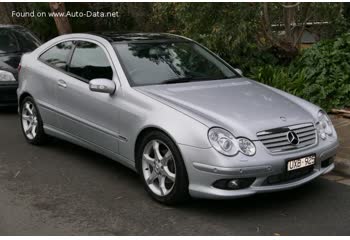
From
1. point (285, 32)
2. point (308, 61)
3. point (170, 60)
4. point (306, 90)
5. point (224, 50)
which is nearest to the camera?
point (170, 60)

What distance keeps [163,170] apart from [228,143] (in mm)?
687

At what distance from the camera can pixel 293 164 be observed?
452 cm

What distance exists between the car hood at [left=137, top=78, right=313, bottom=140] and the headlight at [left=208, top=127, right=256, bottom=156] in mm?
51

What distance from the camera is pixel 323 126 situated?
507cm

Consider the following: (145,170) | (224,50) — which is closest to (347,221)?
(145,170)

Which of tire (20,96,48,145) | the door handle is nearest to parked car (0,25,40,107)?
tire (20,96,48,145)

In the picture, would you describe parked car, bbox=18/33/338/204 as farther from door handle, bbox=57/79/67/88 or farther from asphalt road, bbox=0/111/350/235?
asphalt road, bbox=0/111/350/235

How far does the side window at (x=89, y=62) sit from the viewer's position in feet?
18.3

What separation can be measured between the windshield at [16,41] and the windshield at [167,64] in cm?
A: 454

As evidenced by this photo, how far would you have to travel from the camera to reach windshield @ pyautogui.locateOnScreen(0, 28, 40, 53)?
962 centimetres

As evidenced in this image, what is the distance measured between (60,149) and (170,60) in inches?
76.7

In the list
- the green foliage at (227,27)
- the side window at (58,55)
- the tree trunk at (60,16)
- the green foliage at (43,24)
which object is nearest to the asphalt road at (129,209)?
the side window at (58,55)

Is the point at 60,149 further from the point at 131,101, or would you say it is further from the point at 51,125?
the point at 131,101

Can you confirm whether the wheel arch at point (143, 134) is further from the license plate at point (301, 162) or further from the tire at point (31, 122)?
the tire at point (31, 122)
